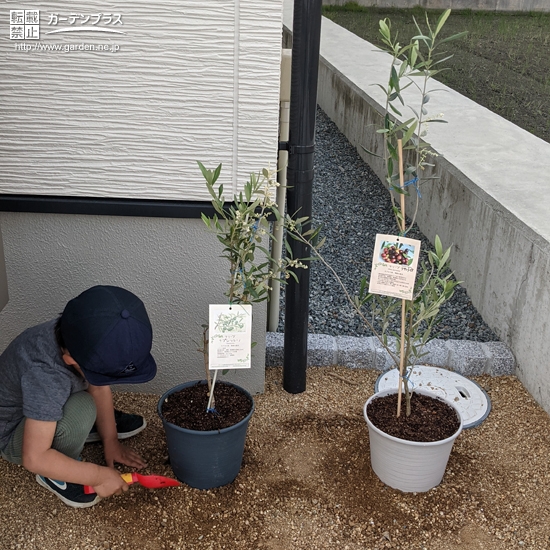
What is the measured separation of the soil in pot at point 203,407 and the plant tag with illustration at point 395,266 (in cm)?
61

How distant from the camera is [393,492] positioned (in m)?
2.18

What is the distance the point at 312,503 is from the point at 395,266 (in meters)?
0.82

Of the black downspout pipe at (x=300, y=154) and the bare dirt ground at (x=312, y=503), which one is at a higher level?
the black downspout pipe at (x=300, y=154)

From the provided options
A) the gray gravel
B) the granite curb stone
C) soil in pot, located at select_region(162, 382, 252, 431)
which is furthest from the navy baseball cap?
the gray gravel

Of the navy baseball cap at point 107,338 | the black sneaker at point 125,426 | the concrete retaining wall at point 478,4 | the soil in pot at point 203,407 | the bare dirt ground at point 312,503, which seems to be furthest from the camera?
the concrete retaining wall at point 478,4

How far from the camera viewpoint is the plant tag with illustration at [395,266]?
203 centimetres

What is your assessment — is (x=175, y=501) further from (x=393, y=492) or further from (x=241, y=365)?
(x=393, y=492)

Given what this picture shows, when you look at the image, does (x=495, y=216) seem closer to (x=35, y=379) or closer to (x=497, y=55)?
(x=35, y=379)

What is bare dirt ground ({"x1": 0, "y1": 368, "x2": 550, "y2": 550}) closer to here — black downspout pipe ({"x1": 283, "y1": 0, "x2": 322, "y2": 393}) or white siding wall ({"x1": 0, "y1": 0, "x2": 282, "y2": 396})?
black downspout pipe ({"x1": 283, "y1": 0, "x2": 322, "y2": 393})

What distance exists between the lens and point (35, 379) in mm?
1911

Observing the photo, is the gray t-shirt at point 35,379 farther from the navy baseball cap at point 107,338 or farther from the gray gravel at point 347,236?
the gray gravel at point 347,236

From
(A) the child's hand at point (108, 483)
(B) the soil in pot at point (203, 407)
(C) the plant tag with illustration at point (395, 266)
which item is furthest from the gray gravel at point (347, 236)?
(A) the child's hand at point (108, 483)

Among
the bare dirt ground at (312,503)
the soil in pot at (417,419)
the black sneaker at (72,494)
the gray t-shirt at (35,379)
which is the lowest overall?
the bare dirt ground at (312,503)

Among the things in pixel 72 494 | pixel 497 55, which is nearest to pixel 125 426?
pixel 72 494
